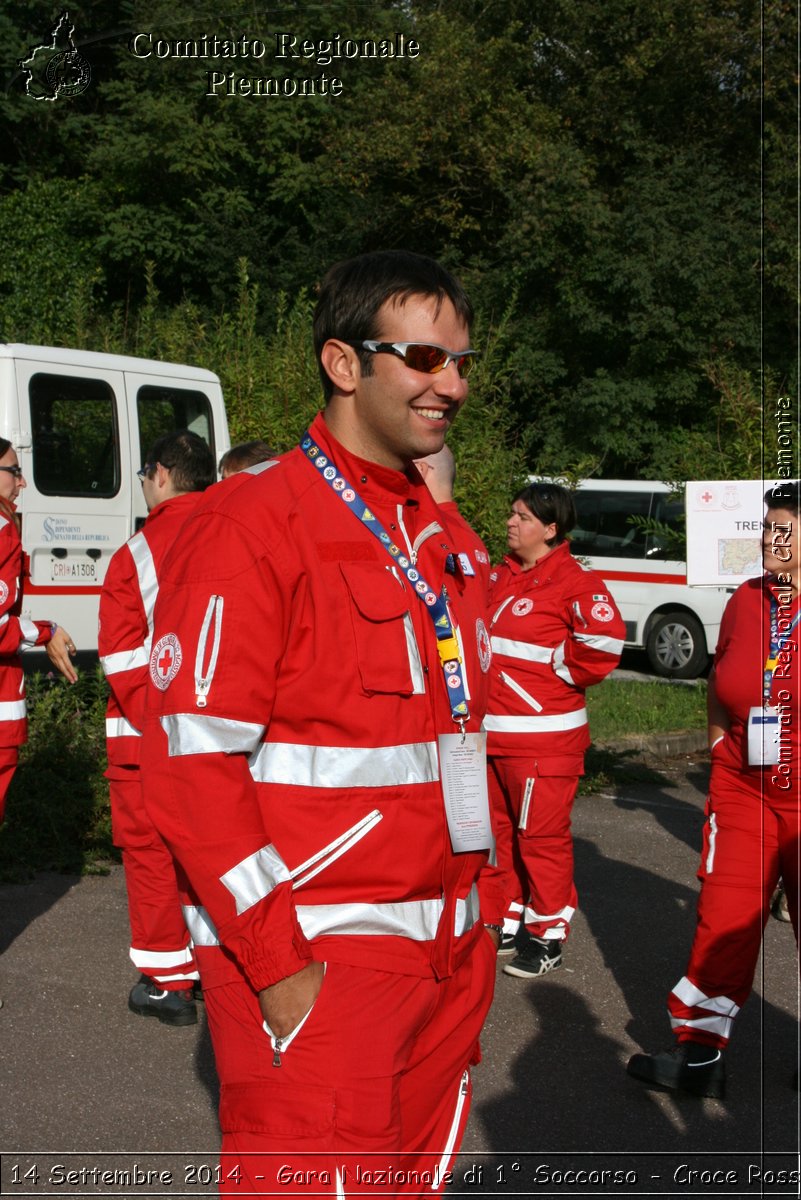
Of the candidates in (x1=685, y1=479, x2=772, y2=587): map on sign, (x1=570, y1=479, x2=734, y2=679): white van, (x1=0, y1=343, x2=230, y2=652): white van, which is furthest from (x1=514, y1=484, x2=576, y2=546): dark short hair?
(x1=570, y1=479, x2=734, y2=679): white van

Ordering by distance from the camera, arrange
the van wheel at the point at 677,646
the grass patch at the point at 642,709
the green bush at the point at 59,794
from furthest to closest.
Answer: the van wheel at the point at 677,646
the grass patch at the point at 642,709
the green bush at the point at 59,794

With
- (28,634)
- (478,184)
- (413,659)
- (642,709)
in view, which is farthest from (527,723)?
(478,184)

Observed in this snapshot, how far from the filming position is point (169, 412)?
35.5ft

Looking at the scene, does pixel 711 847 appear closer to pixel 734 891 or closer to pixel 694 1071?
pixel 734 891

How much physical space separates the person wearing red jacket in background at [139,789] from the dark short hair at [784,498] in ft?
7.06

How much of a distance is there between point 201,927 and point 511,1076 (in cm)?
279

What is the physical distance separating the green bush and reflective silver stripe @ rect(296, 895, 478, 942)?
5.12 m

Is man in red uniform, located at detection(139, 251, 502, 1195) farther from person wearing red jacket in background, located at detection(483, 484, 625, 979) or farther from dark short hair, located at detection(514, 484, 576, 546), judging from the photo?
dark short hair, located at detection(514, 484, 576, 546)

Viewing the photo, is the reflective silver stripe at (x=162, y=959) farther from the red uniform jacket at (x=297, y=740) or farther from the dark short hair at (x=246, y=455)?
the red uniform jacket at (x=297, y=740)

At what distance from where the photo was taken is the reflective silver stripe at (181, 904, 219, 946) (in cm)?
233

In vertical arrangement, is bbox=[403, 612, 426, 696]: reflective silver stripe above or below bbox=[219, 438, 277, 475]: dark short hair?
below

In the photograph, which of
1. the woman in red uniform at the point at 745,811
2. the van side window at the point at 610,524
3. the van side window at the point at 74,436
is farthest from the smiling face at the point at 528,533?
the van side window at the point at 610,524

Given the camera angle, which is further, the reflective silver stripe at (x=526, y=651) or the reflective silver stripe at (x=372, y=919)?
the reflective silver stripe at (x=526, y=651)

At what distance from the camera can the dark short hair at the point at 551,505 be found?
6223 millimetres
